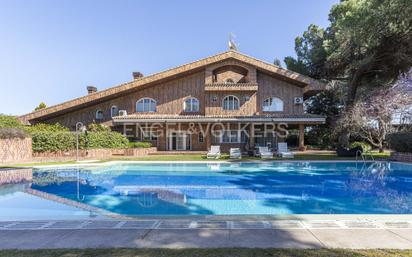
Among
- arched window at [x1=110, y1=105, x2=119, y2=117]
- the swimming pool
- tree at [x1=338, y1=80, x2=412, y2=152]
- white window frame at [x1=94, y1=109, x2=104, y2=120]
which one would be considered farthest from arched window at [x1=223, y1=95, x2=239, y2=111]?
white window frame at [x1=94, y1=109, x2=104, y2=120]

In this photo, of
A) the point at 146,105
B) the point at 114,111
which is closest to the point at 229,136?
the point at 146,105

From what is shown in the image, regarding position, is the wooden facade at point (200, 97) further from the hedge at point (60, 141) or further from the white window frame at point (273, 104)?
the hedge at point (60, 141)

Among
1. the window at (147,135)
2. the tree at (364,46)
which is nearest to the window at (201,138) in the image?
the window at (147,135)

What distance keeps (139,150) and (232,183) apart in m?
12.4

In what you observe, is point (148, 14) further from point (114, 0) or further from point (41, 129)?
point (41, 129)

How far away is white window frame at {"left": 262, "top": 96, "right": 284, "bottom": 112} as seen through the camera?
2578 cm

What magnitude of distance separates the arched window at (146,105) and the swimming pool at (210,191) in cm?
1047

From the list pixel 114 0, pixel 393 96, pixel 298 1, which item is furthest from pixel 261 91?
pixel 114 0

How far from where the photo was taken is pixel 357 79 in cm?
2412

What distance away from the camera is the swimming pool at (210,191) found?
25.8 ft

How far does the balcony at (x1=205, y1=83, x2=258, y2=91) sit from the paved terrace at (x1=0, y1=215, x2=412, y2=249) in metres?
19.9

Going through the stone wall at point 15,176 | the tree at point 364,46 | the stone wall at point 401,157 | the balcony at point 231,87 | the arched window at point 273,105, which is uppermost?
the tree at point 364,46

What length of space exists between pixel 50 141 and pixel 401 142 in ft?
80.9

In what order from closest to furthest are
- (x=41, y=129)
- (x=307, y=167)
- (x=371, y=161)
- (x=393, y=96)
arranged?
(x=307, y=167)
(x=371, y=161)
(x=393, y=96)
(x=41, y=129)
